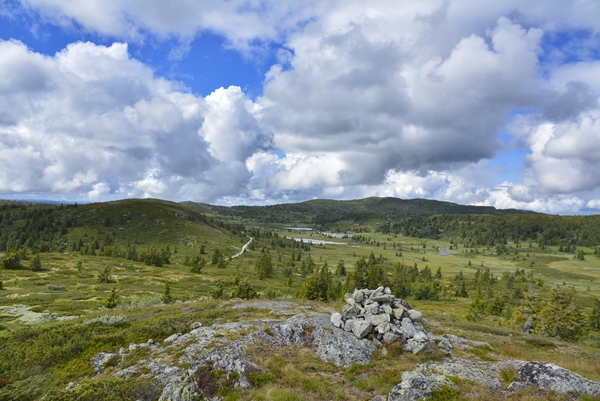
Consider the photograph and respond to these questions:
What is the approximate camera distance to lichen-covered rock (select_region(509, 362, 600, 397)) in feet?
47.7

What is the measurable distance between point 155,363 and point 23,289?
6546 centimetres

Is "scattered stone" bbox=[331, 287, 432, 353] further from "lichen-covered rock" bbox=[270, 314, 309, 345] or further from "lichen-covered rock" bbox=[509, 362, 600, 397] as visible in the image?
"lichen-covered rock" bbox=[509, 362, 600, 397]

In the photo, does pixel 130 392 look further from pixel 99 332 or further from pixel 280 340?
pixel 99 332

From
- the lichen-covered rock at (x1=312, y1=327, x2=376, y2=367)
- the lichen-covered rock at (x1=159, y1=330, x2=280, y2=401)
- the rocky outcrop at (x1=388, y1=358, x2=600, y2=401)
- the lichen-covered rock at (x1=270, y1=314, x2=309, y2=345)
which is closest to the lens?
the rocky outcrop at (x1=388, y1=358, x2=600, y2=401)

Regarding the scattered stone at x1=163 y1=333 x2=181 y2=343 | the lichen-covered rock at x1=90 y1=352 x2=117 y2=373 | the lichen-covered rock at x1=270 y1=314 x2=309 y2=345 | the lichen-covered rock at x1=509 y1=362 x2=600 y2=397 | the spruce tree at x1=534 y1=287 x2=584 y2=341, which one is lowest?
the spruce tree at x1=534 y1=287 x2=584 y2=341

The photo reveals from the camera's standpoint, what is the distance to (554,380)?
15.2 meters

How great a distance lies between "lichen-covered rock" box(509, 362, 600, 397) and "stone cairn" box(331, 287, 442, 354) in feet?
21.5

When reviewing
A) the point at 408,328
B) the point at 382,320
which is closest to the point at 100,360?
the point at 382,320

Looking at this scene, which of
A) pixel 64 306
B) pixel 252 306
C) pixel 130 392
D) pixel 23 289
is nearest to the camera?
pixel 130 392

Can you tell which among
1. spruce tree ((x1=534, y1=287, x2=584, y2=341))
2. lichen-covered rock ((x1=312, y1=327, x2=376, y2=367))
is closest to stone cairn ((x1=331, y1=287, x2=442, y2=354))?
lichen-covered rock ((x1=312, y1=327, x2=376, y2=367))

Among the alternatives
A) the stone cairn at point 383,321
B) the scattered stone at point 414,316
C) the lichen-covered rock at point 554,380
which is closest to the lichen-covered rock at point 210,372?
the stone cairn at point 383,321

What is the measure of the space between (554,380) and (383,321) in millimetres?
11065

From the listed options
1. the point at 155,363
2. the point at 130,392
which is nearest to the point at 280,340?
the point at 155,363

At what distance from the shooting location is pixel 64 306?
46.6 metres
